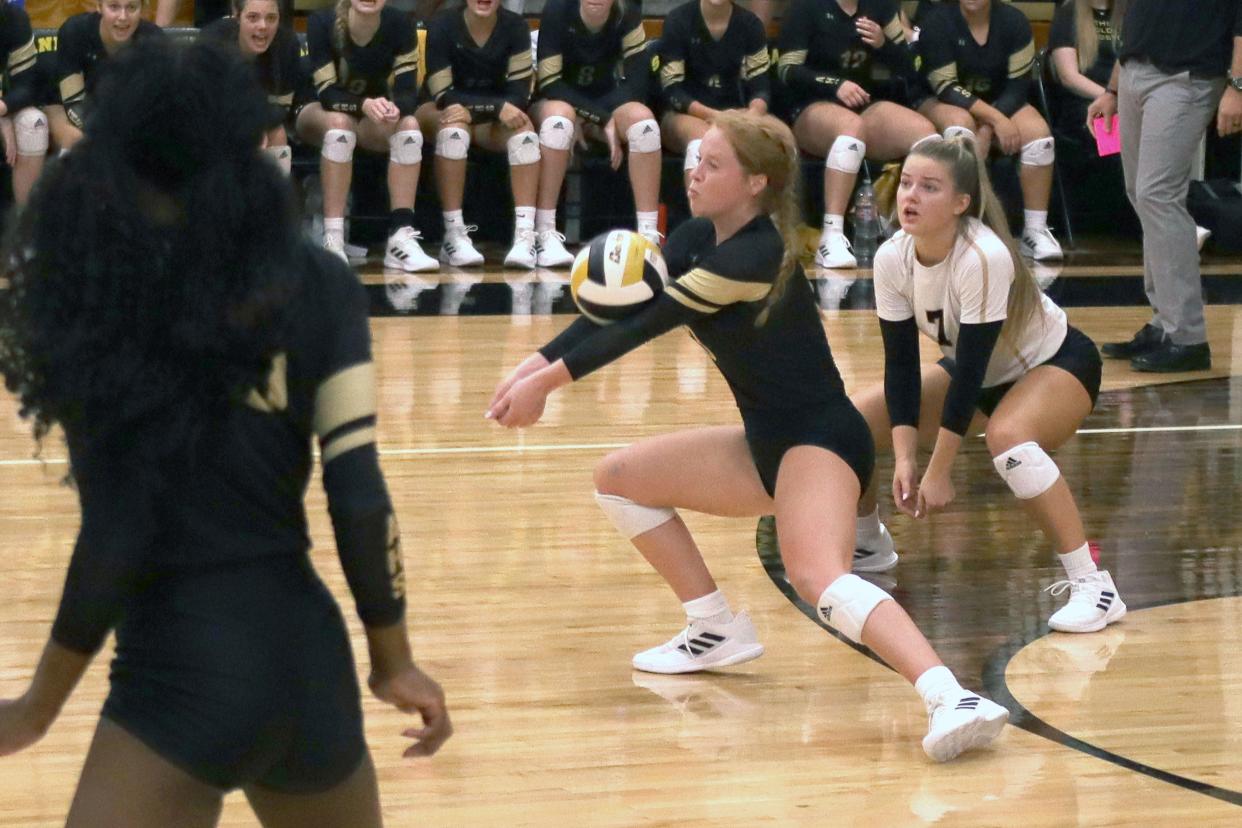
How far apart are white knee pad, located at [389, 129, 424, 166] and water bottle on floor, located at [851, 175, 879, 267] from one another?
240cm

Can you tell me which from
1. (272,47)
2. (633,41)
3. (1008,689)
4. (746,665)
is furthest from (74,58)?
(1008,689)

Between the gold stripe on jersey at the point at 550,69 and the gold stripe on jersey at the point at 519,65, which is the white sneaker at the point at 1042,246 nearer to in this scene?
the gold stripe on jersey at the point at 550,69

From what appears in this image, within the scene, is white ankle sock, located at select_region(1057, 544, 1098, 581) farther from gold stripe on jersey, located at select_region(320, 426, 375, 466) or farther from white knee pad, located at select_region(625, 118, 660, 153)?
white knee pad, located at select_region(625, 118, 660, 153)

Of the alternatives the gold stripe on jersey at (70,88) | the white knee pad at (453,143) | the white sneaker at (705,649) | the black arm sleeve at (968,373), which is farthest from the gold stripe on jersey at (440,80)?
the white sneaker at (705,649)

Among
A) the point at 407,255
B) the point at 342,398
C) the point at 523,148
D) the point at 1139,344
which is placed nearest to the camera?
the point at 342,398

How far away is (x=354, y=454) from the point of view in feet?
5.90

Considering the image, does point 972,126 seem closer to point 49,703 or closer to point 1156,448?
point 1156,448

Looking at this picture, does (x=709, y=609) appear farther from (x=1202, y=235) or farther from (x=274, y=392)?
(x=1202, y=235)

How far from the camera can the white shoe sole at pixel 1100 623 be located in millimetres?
3900

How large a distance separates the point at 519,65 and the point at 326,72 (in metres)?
0.98

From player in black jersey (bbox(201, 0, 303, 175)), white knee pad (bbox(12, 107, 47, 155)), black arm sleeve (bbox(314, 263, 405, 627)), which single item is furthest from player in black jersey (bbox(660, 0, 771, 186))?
black arm sleeve (bbox(314, 263, 405, 627))

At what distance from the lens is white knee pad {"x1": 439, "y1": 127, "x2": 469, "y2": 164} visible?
9062 mm

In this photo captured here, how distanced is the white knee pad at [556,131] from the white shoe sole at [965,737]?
636 centimetres

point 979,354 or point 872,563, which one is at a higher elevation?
point 979,354
